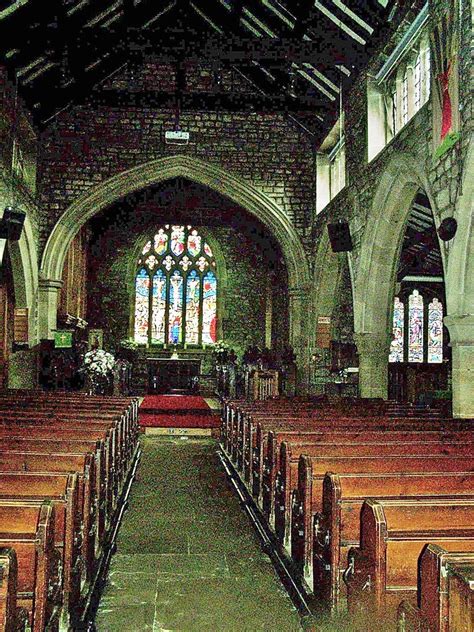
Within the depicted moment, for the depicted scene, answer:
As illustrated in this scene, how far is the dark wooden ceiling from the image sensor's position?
9578 mm

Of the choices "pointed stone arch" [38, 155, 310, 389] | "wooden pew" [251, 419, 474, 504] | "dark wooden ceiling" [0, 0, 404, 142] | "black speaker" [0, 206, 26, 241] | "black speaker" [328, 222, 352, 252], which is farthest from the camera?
"pointed stone arch" [38, 155, 310, 389]

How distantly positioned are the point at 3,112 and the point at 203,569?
30.2ft

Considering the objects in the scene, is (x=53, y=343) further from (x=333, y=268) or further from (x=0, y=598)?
(x=0, y=598)

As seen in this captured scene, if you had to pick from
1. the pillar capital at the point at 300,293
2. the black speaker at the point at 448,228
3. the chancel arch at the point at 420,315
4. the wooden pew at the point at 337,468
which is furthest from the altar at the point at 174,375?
the wooden pew at the point at 337,468

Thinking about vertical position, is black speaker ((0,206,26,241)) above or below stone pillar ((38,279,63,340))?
above

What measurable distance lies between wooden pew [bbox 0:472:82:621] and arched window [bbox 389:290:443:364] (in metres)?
15.4

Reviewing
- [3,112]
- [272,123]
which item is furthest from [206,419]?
[272,123]

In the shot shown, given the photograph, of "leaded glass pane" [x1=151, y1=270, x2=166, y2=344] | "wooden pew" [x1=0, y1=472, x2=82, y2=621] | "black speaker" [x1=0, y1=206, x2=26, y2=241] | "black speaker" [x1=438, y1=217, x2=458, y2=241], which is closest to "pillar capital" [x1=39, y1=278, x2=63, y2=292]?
"black speaker" [x1=0, y1=206, x2=26, y2=241]

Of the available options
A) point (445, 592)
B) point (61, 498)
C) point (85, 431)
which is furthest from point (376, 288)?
point (445, 592)

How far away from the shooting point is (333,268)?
1331 cm

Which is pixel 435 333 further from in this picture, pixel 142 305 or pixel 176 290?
pixel 142 305

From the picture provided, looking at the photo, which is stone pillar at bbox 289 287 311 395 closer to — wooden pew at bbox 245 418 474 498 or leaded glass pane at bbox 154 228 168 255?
leaded glass pane at bbox 154 228 168 255

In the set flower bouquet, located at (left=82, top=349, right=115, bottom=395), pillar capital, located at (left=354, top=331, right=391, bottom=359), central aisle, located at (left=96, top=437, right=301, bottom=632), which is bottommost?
central aisle, located at (left=96, top=437, right=301, bottom=632)

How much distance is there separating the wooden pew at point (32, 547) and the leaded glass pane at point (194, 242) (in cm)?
1706
